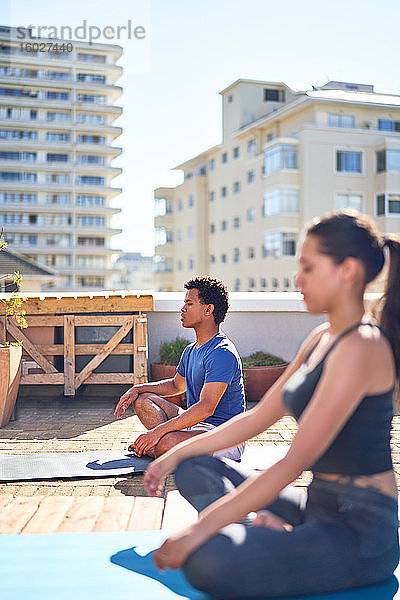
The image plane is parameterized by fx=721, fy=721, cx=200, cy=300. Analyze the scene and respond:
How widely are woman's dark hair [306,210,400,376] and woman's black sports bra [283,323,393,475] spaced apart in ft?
0.38

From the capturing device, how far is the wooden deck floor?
304cm

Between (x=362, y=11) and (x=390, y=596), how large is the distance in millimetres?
21302

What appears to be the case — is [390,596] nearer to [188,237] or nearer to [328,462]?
[328,462]

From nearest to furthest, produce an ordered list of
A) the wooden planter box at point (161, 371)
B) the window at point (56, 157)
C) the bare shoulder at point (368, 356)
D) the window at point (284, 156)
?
the bare shoulder at point (368, 356) → the wooden planter box at point (161, 371) → the window at point (284, 156) → the window at point (56, 157)

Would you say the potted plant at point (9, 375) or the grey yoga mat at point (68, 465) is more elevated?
the potted plant at point (9, 375)

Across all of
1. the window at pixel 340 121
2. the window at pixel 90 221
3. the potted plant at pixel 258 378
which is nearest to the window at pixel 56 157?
the window at pixel 90 221

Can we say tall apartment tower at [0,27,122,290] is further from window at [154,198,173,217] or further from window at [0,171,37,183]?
window at [154,198,173,217]

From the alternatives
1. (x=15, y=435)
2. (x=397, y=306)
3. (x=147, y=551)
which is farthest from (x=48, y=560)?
(x=15, y=435)

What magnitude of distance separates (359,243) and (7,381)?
4.36 meters

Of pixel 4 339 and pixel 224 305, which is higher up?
pixel 224 305

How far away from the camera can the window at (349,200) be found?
3697cm

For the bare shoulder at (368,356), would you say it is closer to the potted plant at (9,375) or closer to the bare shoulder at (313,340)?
the bare shoulder at (313,340)

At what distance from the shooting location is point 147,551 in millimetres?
2684

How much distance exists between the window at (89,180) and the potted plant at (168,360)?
5839 cm
